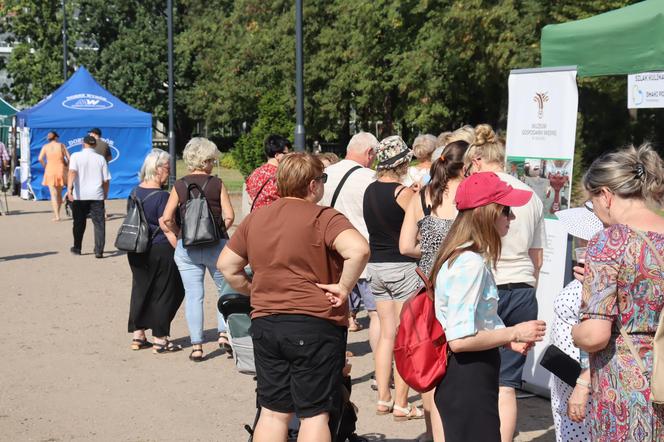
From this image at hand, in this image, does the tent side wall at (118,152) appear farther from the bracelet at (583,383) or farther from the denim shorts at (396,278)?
the bracelet at (583,383)

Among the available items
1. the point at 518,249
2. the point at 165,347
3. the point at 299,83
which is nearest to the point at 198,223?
the point at 165,347

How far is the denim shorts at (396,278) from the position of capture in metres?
6.42

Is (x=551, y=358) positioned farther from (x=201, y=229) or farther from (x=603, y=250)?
(x=201, y=229)

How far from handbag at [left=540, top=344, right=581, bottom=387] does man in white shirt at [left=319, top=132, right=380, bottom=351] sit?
2.87 meters

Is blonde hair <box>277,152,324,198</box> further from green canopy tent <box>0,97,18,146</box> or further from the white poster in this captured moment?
green canopy tent <box>0,97,18,146</box>

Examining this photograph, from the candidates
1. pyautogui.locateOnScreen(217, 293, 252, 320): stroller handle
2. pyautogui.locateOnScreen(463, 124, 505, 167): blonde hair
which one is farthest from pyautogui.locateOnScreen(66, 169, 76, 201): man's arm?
pyautogui.locateOnScreen(463, 124, 505, 167): blonde hair

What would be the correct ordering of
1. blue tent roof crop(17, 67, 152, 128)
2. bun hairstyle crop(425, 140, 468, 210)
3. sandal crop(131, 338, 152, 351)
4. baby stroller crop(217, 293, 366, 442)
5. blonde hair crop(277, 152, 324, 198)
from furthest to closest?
blue tent roof crop(17, 67, 152, 128)
sandal crop(131, 338, 152, 351)
bun hairstyle crop(425, 140, 468, 210)
baby stroller crop(217, 293, 366, 442)
blonde hair crop(277, 152, 324, 198)

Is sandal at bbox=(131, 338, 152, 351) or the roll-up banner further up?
the roll-up banner

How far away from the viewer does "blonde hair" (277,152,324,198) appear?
14.9 ft

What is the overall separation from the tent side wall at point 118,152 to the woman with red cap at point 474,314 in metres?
23.0

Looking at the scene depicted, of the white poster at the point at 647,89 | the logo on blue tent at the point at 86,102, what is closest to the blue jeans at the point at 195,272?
the white poster at the point at 647,89

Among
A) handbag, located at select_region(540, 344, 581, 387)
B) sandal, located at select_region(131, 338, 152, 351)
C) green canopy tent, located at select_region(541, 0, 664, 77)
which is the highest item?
green canopy tent, located at select_region(541, 0, 664, 77)

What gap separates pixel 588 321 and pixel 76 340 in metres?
6.65

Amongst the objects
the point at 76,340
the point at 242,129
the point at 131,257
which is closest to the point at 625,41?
the point at 131,257
